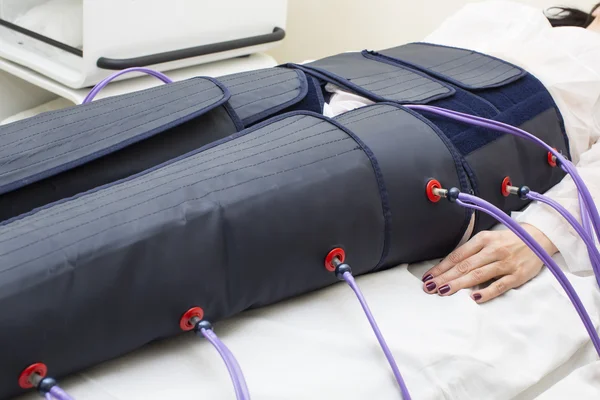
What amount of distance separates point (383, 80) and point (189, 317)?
0.54m

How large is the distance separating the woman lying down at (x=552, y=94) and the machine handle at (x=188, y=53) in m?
0.50

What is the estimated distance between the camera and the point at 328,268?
0.78 meters

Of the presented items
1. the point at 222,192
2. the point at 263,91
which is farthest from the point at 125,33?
the point at 222,192

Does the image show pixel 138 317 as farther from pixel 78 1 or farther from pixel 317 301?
pixel 78 1

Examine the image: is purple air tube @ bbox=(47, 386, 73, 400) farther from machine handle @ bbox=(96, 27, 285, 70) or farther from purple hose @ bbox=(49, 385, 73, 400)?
machine handle @ bbox=(96, 27, 285, 70)

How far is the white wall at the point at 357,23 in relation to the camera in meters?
1.83

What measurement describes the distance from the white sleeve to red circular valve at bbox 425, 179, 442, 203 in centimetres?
21

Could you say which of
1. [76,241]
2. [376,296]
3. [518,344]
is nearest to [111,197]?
[76,241]

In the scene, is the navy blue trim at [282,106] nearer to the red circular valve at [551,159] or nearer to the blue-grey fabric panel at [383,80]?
the blue-grey fabric panel at [383,80]

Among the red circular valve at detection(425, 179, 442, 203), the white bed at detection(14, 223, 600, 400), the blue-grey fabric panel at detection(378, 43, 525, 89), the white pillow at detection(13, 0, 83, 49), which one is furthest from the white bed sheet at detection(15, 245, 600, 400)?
the white pillow at detection(13, 0, 83, 49)

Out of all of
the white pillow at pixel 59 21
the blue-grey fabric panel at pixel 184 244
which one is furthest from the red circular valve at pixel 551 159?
the white pillow at pixel 59 21

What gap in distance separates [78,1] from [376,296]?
121 centimetres

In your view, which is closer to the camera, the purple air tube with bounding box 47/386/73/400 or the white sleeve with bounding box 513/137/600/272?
the purple air tube with bounding box 47/386/73/400

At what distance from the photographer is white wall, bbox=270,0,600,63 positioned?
1.83 metres
